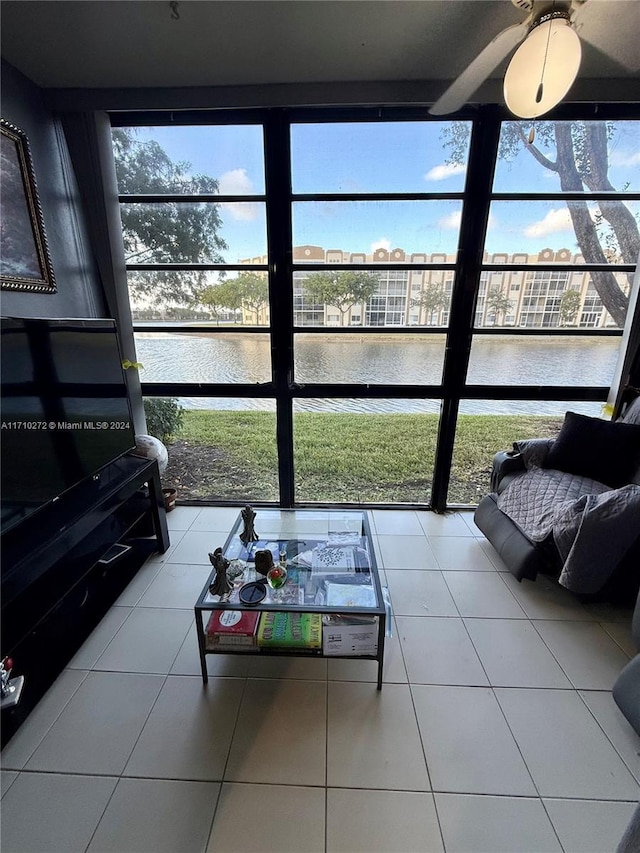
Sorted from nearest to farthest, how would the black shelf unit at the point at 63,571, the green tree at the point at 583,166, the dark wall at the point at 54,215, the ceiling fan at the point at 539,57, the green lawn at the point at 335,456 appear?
the ceiling fan at the point at 539,57, the black shelf unit at the point at 63,571, the dark wall at the point at 54,215, the green tree at the point at 583,166, the green lawn at the point at 335,456

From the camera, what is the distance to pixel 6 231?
68.8 inches

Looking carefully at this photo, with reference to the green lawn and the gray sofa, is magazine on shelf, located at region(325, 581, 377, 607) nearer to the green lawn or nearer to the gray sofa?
the gray sofa

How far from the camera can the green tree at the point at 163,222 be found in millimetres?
2291

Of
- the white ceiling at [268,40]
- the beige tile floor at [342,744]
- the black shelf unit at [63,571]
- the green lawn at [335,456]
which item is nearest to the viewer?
the beige tile floor at [342,744]

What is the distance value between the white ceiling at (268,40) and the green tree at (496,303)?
1108mm

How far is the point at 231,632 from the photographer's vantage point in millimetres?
1439

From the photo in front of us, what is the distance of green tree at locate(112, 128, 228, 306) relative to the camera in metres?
2.29

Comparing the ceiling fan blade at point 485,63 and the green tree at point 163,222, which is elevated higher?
the ceiling fan blade at point 485,63

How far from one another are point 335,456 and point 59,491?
6.21 ft

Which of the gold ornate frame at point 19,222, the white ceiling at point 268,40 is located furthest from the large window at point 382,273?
the gold ornate frame at point 19,222

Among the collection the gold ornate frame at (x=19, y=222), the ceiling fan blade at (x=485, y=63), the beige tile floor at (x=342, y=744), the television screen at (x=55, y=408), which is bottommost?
the beige tile floor at (x=342, y=744)

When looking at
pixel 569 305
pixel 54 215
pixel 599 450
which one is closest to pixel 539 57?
pixel 569 305

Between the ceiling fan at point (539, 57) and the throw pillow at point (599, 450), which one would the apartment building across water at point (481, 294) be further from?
the ceiling fan at point (539, 57)

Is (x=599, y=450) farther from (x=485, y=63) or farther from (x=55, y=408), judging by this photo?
(x=55, y=408)
